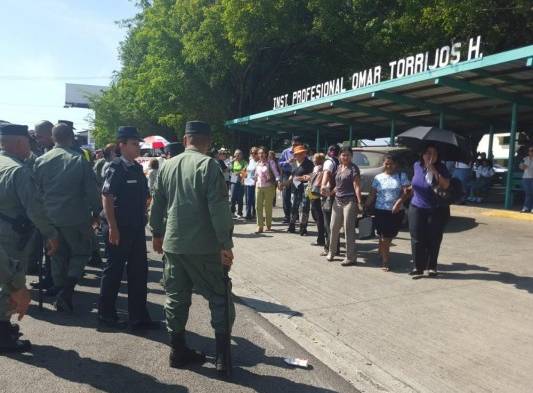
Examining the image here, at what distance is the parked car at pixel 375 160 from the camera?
398 inches

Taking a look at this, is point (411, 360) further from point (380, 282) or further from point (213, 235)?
point (380, 282)

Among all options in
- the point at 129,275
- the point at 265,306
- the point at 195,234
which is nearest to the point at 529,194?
the point at 265,306

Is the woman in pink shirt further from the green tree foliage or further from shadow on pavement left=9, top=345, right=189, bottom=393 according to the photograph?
the green tree foliage

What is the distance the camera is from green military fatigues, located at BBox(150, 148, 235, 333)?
3963mm

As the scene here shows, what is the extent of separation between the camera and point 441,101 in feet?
48.2

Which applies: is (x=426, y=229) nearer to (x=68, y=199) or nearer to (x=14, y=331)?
(x=68, y=199)

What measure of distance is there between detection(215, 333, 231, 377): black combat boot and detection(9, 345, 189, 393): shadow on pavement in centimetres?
33

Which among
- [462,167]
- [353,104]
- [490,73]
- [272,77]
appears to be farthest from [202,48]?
[490,73]

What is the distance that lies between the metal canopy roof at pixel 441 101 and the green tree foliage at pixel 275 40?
3403 mm

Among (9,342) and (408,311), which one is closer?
(9,342)

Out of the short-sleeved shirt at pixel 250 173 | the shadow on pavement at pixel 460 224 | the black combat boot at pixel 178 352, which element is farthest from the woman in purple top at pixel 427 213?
the short-sleeved shirt at pixel 250 173

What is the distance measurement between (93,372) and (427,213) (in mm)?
4652

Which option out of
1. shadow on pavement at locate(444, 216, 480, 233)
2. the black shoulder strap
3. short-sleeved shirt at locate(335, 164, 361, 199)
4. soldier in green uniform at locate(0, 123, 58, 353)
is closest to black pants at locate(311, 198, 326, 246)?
short-sleeved shirt at locate(335, 164, 361, 199)

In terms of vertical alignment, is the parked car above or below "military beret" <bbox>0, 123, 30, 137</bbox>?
above
